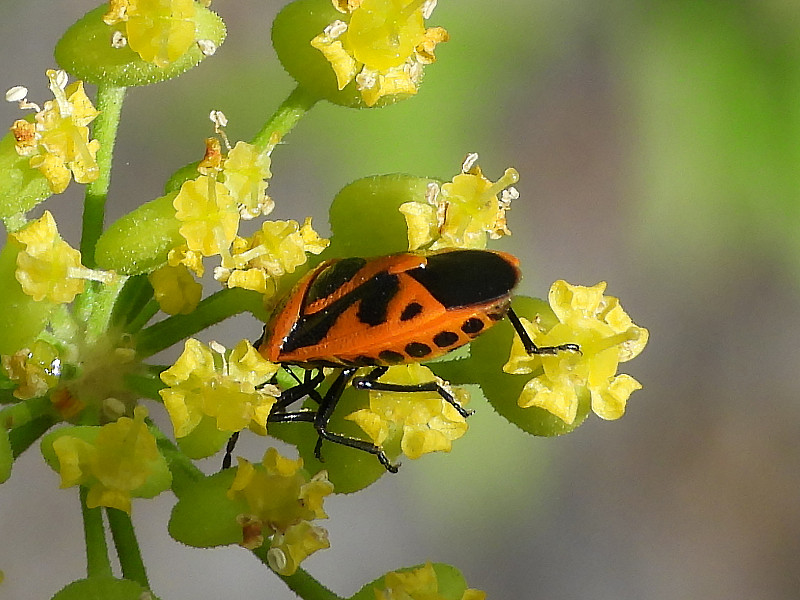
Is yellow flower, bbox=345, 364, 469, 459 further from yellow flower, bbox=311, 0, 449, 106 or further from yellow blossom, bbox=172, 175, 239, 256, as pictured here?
yellow flower, bbox=311, 0, 449, 106

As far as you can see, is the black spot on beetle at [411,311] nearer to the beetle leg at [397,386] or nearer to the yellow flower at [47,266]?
the beetle leg at [397,386]

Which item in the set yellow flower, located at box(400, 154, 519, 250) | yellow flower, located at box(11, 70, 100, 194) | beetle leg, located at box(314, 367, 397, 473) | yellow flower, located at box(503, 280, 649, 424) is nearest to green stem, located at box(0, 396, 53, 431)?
yellow flower, located at box(11, 70, 100, 194)

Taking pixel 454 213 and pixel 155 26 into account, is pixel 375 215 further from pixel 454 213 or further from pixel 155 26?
pixel 155 26

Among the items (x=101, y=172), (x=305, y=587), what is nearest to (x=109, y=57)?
(x=101, y=172)

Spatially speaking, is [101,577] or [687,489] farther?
[687,489]

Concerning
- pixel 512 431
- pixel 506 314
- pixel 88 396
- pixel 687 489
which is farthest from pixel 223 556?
pixel 506 314

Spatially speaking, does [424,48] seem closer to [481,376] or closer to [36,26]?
[481,376]

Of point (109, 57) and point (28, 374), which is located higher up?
point (109, 57)
